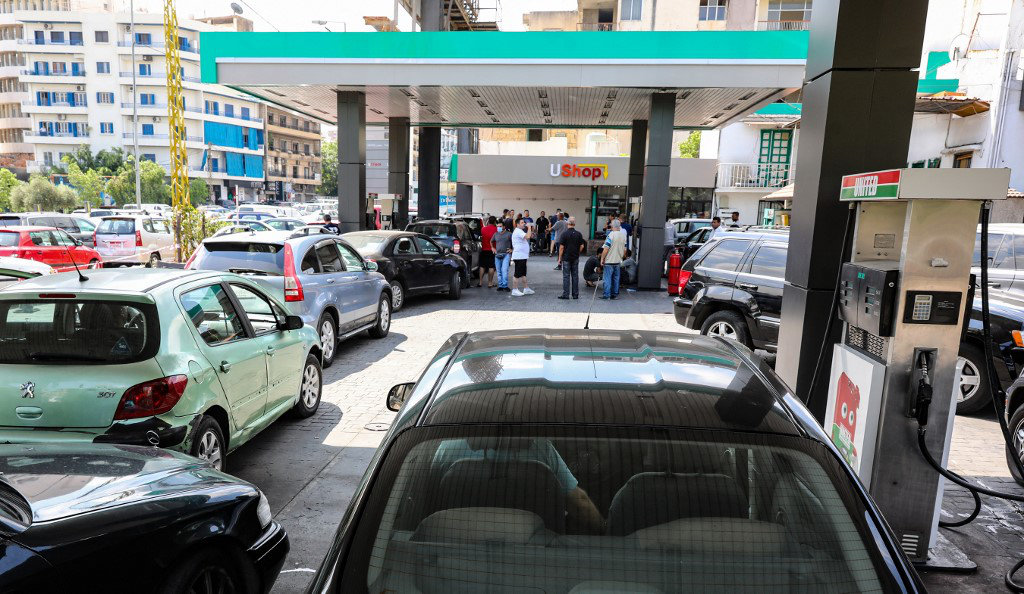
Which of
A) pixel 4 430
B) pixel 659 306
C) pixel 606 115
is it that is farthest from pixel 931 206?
pixel 606 115

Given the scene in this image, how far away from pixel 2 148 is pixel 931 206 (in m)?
98.2

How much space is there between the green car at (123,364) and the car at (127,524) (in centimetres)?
57

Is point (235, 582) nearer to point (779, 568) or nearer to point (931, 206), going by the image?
Answer: point (779, 568)

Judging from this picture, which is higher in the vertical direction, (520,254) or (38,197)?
(38,197)

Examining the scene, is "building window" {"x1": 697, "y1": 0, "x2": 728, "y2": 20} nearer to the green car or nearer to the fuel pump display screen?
the fuel pump display screen

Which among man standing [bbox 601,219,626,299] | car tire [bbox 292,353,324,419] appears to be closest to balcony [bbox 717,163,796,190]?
man standing [bbox 601,219,626,299]

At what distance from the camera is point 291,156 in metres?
100

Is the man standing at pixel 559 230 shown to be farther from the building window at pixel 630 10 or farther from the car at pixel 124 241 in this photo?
the building window at pixel 630 10

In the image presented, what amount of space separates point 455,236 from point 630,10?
110ft

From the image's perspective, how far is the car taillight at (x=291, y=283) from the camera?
8.12 m

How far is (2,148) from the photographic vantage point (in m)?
77.9

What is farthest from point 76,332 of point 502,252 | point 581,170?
point 581,170

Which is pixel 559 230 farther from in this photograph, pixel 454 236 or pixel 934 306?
pixel 934 306

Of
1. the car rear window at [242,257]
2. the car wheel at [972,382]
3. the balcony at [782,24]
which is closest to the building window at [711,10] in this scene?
the balcony at [782,24]
